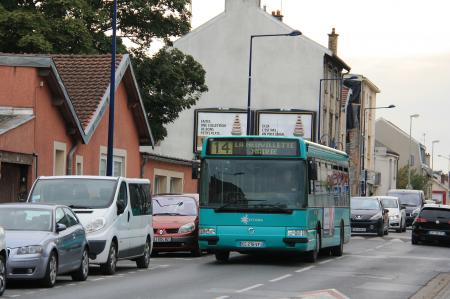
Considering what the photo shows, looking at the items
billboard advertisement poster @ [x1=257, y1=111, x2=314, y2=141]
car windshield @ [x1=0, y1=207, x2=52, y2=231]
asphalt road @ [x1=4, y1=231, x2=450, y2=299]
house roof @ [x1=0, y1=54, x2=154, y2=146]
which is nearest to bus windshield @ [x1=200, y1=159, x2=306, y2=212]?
asphalt road @ [x1=4, y1=231, x2=450, y2=299]

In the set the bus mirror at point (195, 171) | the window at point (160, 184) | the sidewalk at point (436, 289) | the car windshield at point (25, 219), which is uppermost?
the window at point (160, 184)

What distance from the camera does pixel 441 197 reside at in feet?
524

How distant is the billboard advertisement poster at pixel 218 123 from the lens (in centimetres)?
6975

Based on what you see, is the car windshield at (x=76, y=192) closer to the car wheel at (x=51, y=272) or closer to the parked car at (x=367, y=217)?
the car wheel at (x=51, y=272)

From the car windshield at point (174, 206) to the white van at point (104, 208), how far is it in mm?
5779

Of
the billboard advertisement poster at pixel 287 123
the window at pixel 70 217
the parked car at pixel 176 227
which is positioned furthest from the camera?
the billboard advertisement poster at pixel 287 123

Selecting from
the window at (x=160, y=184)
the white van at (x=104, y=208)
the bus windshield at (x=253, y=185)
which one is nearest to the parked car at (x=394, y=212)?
the window at (x=160, y=184)

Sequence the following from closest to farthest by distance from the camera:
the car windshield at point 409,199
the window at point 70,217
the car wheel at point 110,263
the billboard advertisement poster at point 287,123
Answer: the window at point 70,217
the car wheel at point 110,263
the car windshield at point 409,199
the billboard advertisement poster at point 287,123

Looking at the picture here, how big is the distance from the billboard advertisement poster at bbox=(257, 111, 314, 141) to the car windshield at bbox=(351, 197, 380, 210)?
20.8m

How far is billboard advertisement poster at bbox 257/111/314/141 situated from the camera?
69.9m

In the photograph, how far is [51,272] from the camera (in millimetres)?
18516

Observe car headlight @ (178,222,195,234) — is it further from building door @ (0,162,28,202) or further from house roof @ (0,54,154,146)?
house roof @ (0,54,154,146)

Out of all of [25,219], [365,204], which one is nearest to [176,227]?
[25,219]

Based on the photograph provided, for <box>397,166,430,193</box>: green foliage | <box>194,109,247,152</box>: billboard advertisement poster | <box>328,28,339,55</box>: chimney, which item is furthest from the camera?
<box>397,166,430,193</box>: green foliage
